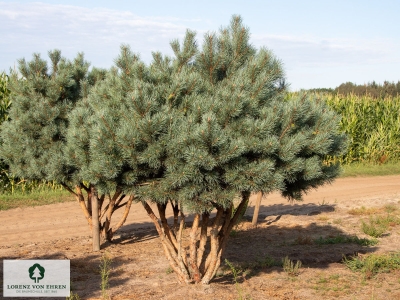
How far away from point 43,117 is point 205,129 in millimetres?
3735

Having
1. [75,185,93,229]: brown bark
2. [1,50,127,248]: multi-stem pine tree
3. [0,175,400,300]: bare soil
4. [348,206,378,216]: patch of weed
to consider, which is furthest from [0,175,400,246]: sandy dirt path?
[1,50,127,248]: multi-stem pine tree

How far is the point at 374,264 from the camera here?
6.94m

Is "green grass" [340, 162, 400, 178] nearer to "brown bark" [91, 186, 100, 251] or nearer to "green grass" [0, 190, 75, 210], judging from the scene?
"green grass" [0, 190, 75, 210]

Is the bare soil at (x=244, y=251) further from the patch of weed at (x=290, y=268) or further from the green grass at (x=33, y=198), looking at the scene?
the green grass at (x=33, y=198)

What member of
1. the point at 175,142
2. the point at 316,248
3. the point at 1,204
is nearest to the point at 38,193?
the point at 1,204

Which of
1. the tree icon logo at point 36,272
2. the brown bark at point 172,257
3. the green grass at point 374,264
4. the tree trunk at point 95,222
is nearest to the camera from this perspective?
the brown bark at point 172,257

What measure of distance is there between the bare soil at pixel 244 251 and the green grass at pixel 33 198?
320 millimetres

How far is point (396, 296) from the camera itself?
6.07 m

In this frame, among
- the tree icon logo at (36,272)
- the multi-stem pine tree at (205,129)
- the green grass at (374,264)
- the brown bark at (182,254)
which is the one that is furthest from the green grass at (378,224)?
the tree icon logo at (36,272)

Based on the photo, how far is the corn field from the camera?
18919 millimetres

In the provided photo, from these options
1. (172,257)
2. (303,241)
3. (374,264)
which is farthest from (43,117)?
(374,264)

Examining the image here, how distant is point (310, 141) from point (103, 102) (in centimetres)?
232

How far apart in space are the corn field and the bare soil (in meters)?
6.37

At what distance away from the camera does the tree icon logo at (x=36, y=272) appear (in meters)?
6.32
